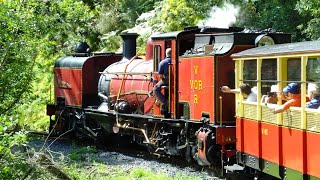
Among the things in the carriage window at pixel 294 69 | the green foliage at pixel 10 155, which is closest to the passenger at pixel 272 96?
the carriage window at pixel 294 69

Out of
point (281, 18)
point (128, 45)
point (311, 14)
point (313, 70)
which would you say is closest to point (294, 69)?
point (313, 70)

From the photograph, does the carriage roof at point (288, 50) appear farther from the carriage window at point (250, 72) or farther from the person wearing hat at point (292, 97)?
the person wearing hat at point (292, 97)

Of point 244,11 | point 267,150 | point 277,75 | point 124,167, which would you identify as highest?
point 244,11

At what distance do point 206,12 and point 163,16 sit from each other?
2.43m

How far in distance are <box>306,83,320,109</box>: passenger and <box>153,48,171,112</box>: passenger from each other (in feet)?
17.9

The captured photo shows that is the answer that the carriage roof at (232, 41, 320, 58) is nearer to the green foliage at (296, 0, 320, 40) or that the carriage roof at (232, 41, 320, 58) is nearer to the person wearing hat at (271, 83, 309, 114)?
the person wearing hat at (271, 83, 309, 114)

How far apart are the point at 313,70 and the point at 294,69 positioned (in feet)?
1.84

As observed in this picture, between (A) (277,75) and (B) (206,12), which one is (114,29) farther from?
(A) (277,75)

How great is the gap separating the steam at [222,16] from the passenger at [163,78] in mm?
3646

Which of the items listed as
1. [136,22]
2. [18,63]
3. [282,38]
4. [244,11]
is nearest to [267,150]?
[282,38]

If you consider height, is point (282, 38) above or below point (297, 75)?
above

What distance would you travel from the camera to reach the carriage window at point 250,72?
9461 mm

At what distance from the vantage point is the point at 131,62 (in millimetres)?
15836

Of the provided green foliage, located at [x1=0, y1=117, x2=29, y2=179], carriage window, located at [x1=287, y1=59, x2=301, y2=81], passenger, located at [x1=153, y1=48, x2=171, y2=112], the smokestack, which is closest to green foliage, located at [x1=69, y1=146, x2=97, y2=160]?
passenger, located at [x1=153, y1=48, x2=171, y2=112]
